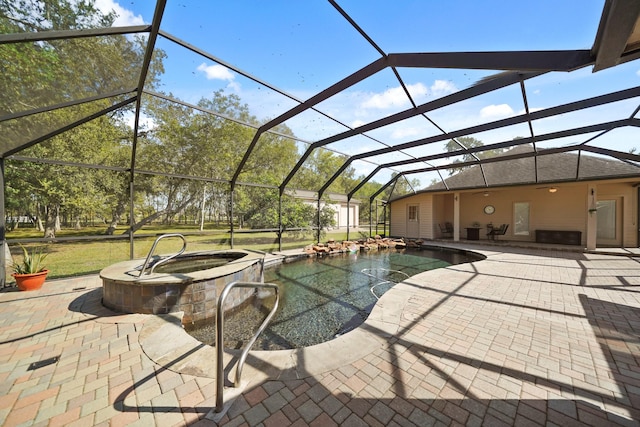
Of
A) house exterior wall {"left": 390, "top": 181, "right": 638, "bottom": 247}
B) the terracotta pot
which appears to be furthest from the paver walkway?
house exterior wall {"left": 390, "top": 181, "right": 638, "bottom": 247}

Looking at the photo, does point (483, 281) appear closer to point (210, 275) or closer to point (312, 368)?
point (312, 368)

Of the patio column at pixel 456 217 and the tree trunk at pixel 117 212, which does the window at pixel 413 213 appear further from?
the tree trunk at pixel 117 212

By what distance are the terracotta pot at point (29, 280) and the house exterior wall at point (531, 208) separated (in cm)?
1501

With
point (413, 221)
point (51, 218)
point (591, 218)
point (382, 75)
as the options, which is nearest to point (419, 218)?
point (413, 221)

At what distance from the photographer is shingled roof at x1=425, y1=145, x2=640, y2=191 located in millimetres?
8430

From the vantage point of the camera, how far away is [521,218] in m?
12.1

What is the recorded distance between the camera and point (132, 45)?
12.0ft

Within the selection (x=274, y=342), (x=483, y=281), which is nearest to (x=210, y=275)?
(x=274, y=342)

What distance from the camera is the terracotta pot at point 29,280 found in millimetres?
4273

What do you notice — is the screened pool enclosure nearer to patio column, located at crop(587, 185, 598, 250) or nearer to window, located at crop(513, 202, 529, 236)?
patio column, located at crop(587, 185, 598, 250)

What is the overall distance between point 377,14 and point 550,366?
4.51 meters

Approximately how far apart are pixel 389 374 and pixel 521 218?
14.1 metres

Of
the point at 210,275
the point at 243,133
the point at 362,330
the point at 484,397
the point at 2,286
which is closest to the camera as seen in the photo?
the point at 484,397

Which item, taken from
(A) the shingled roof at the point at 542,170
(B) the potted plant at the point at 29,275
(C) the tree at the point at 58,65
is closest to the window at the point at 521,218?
(A) the shingled roof at the point at 542,170
